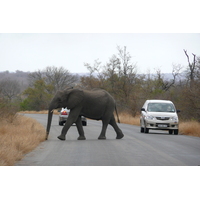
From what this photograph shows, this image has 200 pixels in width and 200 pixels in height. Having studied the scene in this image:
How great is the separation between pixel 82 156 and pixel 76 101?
6664 millimetres

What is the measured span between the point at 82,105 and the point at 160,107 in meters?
7.51

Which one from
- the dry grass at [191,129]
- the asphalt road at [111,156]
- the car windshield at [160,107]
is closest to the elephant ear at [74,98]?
the asphalt road at [111,156]

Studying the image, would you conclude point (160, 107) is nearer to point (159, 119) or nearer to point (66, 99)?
point (159, 119)

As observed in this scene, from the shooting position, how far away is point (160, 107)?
26.0 meters

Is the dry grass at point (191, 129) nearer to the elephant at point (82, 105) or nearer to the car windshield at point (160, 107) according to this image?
the car windshield at point (160, 107)

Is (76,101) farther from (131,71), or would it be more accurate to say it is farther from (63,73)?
(63,73)

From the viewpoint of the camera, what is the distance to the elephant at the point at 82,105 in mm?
19531

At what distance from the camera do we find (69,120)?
63.1 feet

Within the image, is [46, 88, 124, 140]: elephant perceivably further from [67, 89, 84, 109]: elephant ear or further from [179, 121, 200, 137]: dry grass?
[179, 121, 200, 137]: dry grass

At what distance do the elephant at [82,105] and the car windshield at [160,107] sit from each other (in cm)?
577

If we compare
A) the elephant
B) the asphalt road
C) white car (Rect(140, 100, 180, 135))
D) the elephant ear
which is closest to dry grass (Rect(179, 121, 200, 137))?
white car (Rect(140, 100, 180, 135))

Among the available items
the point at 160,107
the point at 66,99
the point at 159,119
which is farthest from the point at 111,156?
the point at 160,107

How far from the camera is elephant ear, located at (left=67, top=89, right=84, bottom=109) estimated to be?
19516 millimetres

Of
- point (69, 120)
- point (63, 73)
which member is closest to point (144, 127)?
point (69, 120)
